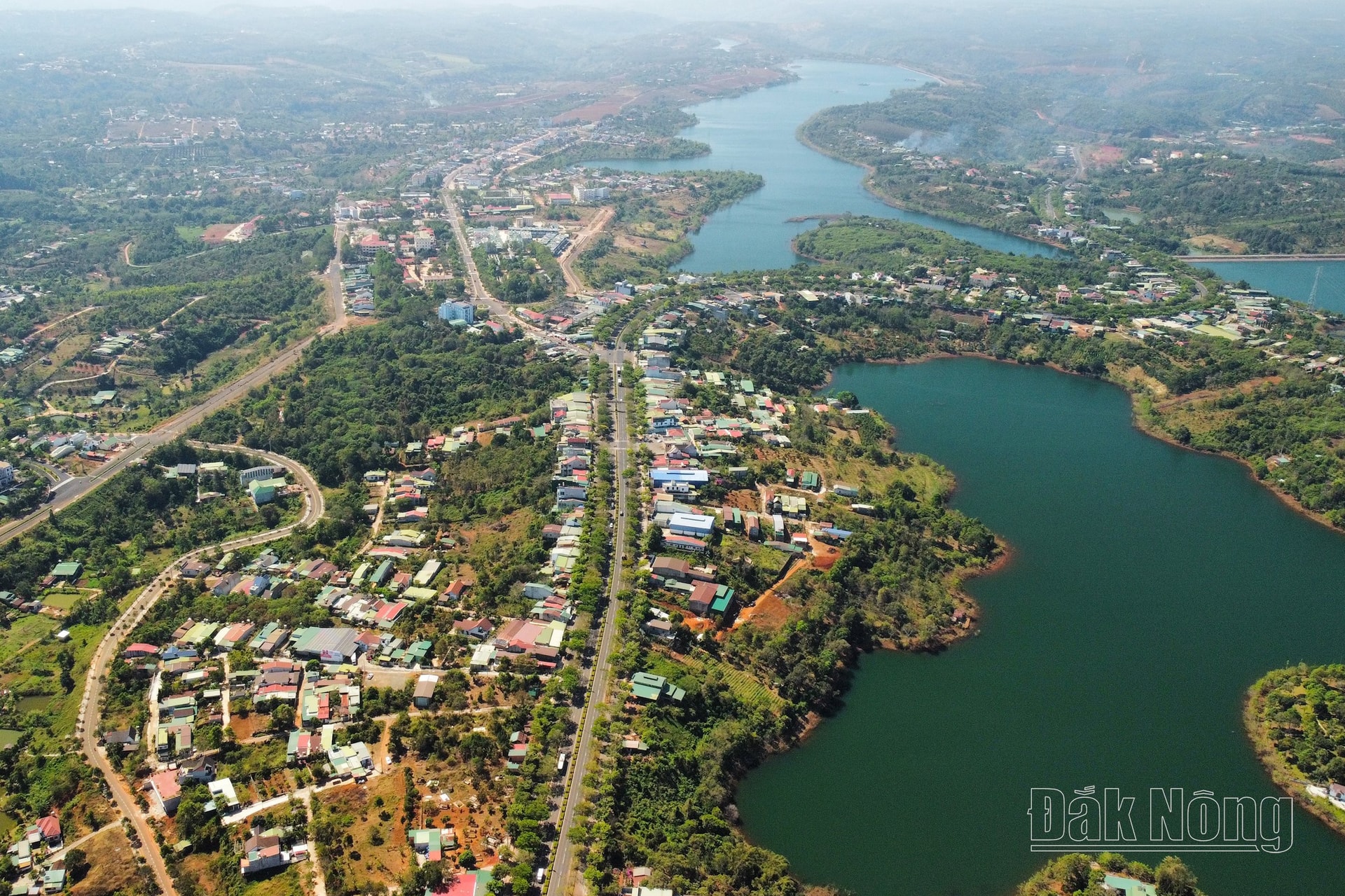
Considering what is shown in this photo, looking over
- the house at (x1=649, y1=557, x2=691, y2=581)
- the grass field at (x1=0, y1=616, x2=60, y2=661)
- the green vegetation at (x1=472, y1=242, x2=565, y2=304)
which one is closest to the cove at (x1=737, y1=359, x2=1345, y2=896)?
the house at (x1=649, y1=557, x2=691, y2=581)

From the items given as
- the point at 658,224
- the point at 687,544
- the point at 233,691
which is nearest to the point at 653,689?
the point at 687,544

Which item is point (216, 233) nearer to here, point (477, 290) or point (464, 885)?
point (477, 290)

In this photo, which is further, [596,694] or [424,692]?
[596,694]

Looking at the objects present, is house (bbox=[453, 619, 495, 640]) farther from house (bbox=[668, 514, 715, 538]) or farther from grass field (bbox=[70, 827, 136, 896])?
grass field (bbox=[70, 827, 136, 896])

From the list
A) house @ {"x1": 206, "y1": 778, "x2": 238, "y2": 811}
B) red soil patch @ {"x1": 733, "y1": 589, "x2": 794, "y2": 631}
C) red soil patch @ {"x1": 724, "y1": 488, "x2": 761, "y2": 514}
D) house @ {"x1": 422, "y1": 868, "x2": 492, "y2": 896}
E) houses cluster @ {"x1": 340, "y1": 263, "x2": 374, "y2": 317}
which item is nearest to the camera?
house @ {"x1": 422, "y1": 868, "x2": 492, "y2": 896}

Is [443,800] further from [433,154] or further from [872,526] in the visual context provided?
[433,154]

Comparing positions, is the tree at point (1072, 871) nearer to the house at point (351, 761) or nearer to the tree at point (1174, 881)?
the tree at point (1174, 881)

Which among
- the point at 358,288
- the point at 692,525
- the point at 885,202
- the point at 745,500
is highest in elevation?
the point at 885,202
